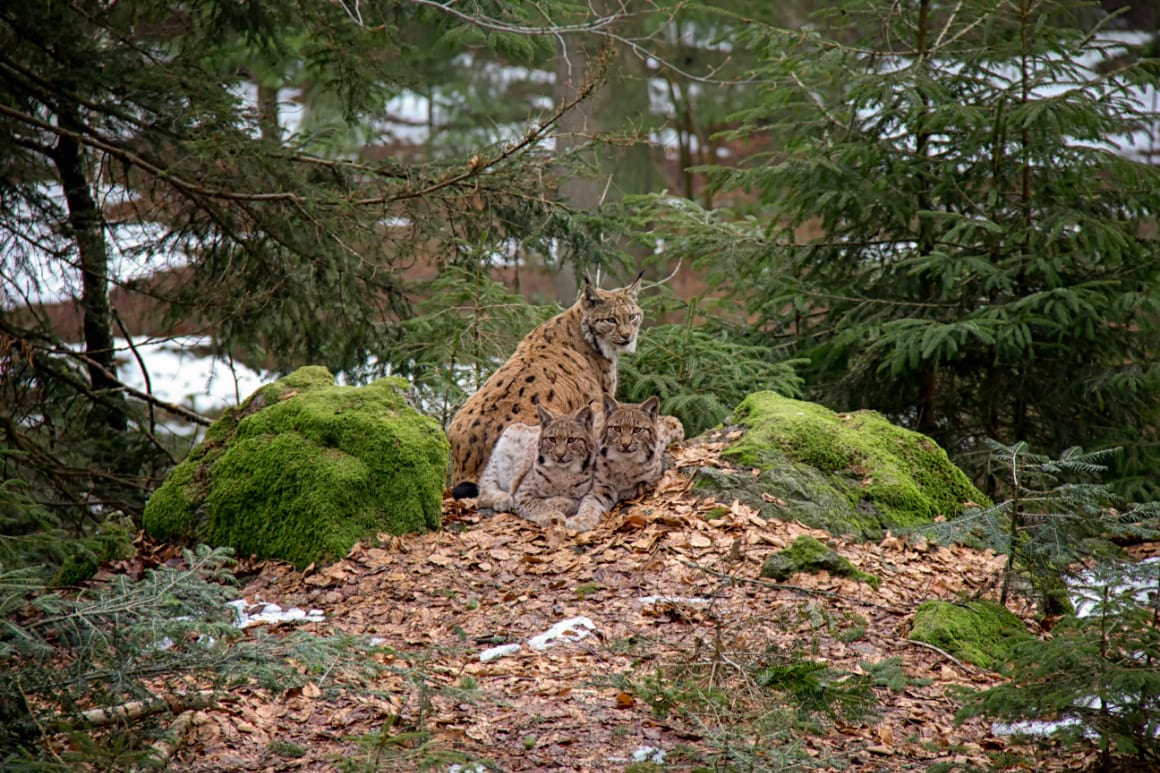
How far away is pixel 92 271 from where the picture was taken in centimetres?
1000

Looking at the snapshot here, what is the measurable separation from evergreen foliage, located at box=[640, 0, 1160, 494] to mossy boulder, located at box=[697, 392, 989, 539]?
1.23m

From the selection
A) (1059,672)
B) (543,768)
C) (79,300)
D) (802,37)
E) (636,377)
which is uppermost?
(802,37)

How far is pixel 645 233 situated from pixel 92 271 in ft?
17.8

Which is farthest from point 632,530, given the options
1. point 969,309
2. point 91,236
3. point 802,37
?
point 91,236

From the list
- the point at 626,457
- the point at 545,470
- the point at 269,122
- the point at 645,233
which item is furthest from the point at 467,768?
the point at 269,122

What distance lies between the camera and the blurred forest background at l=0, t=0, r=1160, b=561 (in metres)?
9.87

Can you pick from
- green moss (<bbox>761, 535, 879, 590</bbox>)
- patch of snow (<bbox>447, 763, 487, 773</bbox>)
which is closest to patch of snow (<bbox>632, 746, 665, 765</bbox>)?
patch of snow (<bbox>447, 763, 487, 773</bbox>)

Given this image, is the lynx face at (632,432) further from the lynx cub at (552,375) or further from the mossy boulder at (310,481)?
the mossy boulder at (310,481)

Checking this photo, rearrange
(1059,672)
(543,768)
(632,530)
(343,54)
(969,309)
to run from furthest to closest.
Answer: (343,54)
(969,309)
(632,530)
(543,768)
(1059,672)

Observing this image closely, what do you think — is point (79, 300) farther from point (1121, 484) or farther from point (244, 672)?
point (1121, 484)

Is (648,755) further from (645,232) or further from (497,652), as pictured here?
(645,232)

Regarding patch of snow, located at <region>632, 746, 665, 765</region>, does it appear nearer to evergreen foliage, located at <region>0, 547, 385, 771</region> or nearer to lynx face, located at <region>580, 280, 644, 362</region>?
evergreen foliage, located at <region>0, 547, 385, 771</region>

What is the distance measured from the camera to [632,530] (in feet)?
24.5

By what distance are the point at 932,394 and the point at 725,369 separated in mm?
2248
